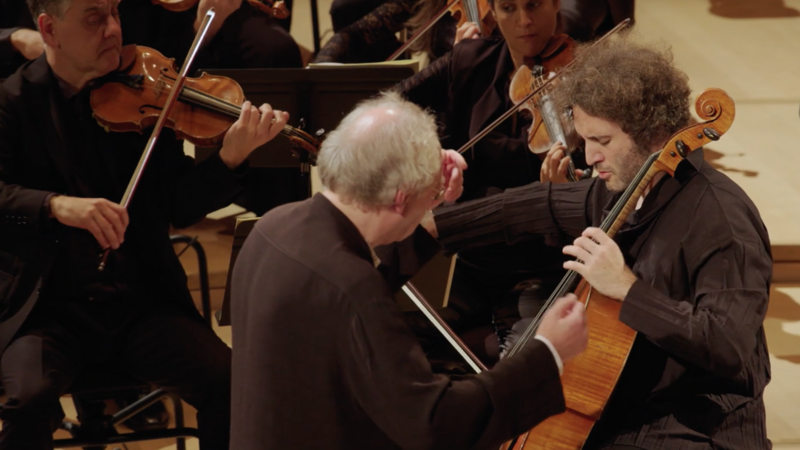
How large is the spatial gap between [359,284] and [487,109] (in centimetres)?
153

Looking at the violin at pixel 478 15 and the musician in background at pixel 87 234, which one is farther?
the violin at pixel 478 15

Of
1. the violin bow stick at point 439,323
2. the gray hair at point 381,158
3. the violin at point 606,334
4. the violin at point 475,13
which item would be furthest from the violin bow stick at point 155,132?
the violin at point 475,13

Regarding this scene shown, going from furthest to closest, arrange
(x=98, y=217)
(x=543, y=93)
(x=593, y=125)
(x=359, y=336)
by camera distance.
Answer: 1. (x=543, y=93)
2. (x=98, y=217)
3. (x=593, y=125)
4. (x=359, y=336)

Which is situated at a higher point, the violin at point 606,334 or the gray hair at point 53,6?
the gray hair at point 53,6

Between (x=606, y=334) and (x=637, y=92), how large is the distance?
20.4 inches

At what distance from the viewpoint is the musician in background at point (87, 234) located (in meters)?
2.25

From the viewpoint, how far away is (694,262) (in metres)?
1.89

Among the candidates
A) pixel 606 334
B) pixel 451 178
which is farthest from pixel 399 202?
pixel 606 334

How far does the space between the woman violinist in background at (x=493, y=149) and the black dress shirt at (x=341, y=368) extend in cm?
114

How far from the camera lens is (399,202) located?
5.07ft

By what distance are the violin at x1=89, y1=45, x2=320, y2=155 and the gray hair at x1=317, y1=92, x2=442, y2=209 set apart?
992 mm

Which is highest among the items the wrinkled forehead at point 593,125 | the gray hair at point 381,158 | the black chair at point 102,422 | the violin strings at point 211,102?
the gray hair at point 381,158

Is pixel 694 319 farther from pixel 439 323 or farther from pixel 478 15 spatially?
pixel 478 15

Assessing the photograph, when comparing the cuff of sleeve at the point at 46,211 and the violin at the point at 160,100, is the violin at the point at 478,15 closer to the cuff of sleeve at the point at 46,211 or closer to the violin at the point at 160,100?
the violin at the point at 160,100
